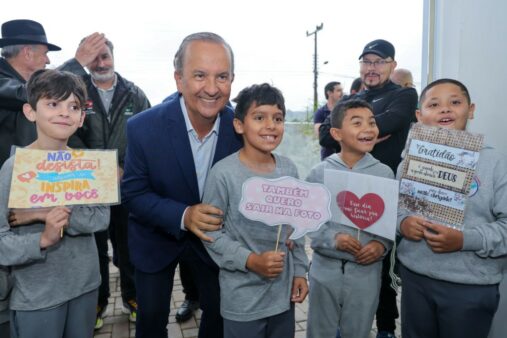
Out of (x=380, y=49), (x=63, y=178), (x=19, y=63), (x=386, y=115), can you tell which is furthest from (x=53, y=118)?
(x=380, y=49)

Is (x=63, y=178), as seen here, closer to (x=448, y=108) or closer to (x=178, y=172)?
(x=178, y=172)

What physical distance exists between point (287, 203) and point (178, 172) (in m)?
0.59

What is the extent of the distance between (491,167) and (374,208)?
0.57 metres

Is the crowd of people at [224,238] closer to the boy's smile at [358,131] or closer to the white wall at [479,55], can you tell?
the boy's smile at [358,131]

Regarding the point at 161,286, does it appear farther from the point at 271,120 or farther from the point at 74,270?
the point at 271,120

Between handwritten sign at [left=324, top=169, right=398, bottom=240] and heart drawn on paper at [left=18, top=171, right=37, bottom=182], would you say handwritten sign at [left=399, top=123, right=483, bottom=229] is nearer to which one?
handwritten sign at [left=324, top=169, right=398, bottom=240]

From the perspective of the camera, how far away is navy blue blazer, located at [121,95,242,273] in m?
1.83

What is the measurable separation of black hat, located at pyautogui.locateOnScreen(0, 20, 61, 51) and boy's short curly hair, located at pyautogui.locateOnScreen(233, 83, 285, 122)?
1793 mm

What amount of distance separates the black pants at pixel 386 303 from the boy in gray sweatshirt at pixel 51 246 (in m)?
1.94

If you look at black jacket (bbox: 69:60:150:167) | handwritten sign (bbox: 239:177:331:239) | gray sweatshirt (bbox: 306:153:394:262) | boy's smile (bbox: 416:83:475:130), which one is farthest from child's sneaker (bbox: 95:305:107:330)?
boy's smile (bbox: 416:83:475:130)

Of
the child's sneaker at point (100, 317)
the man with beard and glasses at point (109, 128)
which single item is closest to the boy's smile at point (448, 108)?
the man with beard and glasses at point (109, 128)

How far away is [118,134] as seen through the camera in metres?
3.10

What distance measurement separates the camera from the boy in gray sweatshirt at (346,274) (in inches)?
77.1

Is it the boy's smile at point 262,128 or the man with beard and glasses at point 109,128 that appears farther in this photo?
the man with beard and glasses at point 109,128
